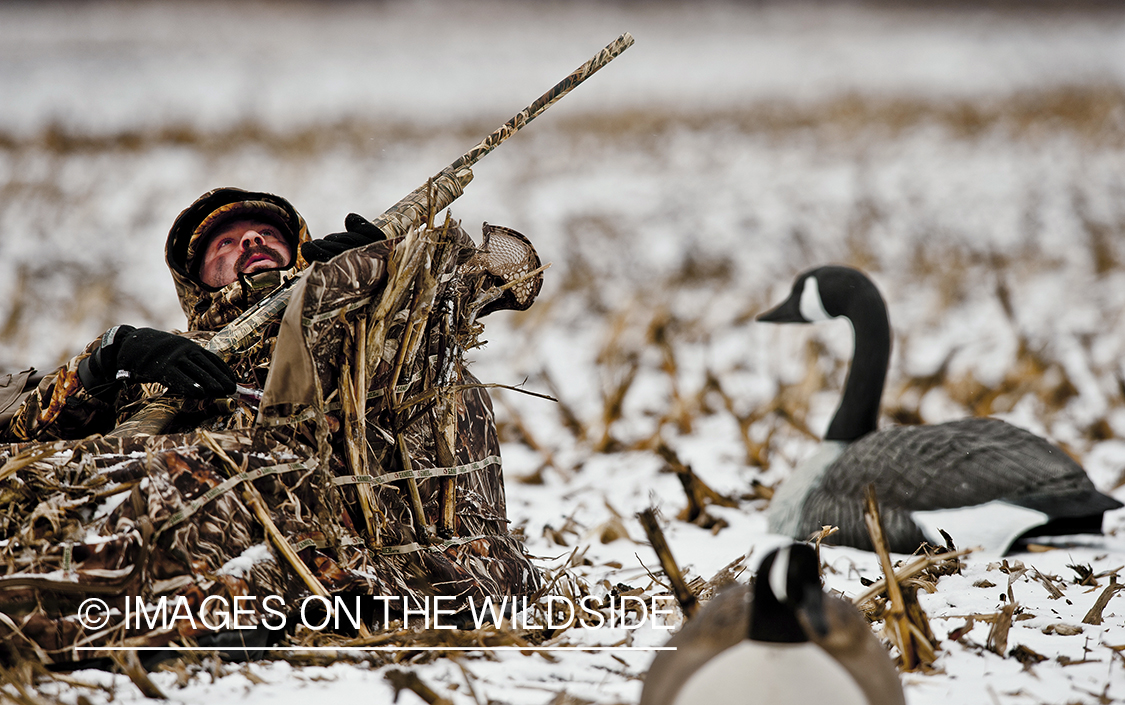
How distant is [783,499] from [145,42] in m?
25.2

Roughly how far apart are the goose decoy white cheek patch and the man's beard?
2.47 meters

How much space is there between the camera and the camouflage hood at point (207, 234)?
10.2 ft

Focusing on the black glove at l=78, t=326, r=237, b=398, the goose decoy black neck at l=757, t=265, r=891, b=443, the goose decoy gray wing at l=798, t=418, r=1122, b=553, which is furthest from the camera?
the goose decoy black neck at l=757, t=265, r=891, b=443

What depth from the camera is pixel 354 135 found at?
15562 millimetres

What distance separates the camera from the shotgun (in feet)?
8.52

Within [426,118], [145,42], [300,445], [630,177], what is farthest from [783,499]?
[145,42]

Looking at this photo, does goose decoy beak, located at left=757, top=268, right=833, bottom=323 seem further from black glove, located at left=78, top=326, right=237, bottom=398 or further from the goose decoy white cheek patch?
black glove, located at left=78, top=326, right=237, bottom=398

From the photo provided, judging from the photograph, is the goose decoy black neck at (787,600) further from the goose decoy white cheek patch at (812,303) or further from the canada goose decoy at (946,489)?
the goose decoy white cheek patch at (812,303)

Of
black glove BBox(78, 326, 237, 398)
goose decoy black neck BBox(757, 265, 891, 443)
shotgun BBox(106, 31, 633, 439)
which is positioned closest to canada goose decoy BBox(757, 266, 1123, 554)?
goose decoy black neck BBox(757, 265, 891, 443)

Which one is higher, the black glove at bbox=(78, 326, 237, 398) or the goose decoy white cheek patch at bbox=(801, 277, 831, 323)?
the goose decoy white cheek patch at bbox=(801, 277, 831, 323)

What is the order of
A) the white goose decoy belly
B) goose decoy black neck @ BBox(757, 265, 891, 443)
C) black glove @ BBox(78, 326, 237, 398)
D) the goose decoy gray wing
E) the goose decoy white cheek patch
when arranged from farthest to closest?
the goose decoy white cheek patch < goose decoy black neck @ BBox(757, 265, 891, 443) < the goose decoy gray wing < black glove @ BBox(78, 326, 237, 398) < the white goose decoy belly

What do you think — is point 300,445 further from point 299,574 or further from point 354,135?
point 354,135

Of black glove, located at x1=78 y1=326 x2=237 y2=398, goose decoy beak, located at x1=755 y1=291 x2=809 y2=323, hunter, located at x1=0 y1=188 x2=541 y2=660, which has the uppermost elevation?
goose decoy beak, located at x1=755 y1=291 x2=809 y2=323

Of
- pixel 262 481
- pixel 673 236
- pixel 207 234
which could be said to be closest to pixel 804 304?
pixel 207 234
